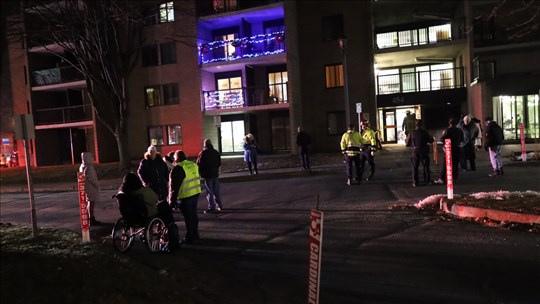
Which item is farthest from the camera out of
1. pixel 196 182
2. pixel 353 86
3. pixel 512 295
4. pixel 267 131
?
pixel 267 131

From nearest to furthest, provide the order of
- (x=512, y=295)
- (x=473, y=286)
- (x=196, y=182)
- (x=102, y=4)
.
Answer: (x=512, y=295) → (x=473, y=286) → (x=196, y=182) → (x=102, y=4)

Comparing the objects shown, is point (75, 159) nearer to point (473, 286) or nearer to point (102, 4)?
point (102, 4)

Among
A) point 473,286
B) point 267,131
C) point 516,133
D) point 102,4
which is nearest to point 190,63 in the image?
point 267,131

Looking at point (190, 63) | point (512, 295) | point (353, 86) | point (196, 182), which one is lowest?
point (512, 295)

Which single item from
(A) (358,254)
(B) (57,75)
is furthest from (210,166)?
(B) (57,75)

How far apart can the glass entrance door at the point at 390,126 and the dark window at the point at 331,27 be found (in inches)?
249

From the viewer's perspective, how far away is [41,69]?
1407 inches

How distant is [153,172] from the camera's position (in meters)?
10.2

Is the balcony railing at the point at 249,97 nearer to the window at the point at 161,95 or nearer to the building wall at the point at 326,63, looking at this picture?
the building wall at the point at 326,63

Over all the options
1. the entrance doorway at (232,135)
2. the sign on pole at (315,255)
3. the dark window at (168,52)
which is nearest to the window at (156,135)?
the entrance doorway at (232,135)

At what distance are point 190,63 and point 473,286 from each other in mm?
26457

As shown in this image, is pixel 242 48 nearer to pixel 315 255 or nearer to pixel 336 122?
pixel 336 122

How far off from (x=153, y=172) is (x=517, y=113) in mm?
23077

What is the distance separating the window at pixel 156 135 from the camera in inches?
1238
